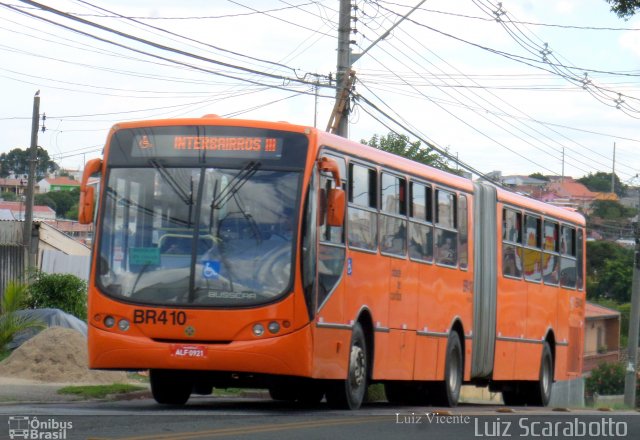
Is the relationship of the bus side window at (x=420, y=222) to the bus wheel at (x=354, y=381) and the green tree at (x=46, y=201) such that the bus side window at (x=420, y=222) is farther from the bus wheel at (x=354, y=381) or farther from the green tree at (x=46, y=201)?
the green tree at (x=46, y=201)

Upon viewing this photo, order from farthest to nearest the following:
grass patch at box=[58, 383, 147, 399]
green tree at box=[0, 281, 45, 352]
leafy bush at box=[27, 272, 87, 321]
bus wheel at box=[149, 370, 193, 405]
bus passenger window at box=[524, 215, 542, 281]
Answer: leafy bush at box=[27, 272, 87, 321] < bus passenger window at box=[524, 215, 542, 281] < green tree at box=[0, 281, 45, 352] < grass patch at box=[58, 383, 147, 399] < bus wheel at box=[149, 370, 193, 405]

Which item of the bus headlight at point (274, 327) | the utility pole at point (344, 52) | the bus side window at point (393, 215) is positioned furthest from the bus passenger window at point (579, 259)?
the bus headlight at point (274, 327)

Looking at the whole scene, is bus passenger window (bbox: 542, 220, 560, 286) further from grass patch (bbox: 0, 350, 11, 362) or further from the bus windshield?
the bus windshield

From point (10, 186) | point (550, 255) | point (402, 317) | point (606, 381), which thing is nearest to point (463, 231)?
point (402, 317)

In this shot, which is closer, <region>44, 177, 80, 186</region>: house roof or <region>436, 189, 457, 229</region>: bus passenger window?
<region>436, 189, 457, 229</region>: bus passenger window

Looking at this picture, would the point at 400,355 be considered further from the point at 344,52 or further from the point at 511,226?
the point at 344,52

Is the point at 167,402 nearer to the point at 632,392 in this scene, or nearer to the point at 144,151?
the point at 144,151

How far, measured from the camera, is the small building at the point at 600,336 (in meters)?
66.1

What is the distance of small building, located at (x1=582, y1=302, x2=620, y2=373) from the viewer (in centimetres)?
6612

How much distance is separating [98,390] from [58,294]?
9.72m

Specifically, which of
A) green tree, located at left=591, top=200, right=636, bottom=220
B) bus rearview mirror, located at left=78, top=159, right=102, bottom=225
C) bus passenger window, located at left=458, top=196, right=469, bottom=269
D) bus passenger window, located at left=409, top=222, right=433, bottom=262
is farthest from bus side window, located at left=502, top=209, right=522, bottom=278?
green tree, located at left=591, top=200, right=636, bottom=220

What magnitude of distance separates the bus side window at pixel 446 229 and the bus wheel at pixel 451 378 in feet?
3.83

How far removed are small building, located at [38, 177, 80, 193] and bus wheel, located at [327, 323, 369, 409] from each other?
143 m

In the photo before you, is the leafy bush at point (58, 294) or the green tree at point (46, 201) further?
the green tree at point (46, 201)
